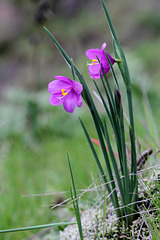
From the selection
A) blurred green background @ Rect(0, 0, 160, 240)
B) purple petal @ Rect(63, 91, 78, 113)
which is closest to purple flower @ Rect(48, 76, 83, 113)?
purple petal @ Rect(63, 91, 78, 113)

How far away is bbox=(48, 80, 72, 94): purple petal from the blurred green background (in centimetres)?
37

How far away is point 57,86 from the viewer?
2.72ft

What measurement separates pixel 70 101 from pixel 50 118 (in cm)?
238

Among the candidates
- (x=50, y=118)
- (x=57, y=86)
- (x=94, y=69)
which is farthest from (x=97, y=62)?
(x=50, y=118)

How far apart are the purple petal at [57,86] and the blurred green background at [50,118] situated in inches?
14.6

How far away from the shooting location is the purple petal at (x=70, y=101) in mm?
808

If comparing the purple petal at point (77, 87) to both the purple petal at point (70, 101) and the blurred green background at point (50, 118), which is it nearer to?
the purple petal at point (70, 101)

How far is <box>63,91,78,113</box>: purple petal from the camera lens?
808mm

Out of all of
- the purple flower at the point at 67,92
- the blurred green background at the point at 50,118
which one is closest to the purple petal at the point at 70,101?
the purple flower at the point at 67,92

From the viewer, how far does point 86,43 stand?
23.3 feet

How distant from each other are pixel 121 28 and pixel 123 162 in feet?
22.3

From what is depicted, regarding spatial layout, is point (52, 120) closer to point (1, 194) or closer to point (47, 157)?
point (47, 157)

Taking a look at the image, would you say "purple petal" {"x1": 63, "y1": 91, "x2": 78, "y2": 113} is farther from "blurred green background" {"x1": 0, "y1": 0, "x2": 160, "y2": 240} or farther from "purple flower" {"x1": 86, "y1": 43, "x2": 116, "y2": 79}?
"blurred green background" {"x1": 0, "y1": 0, "x2": 160, "y2": 240}

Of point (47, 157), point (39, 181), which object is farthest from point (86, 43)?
point (39, 181)
